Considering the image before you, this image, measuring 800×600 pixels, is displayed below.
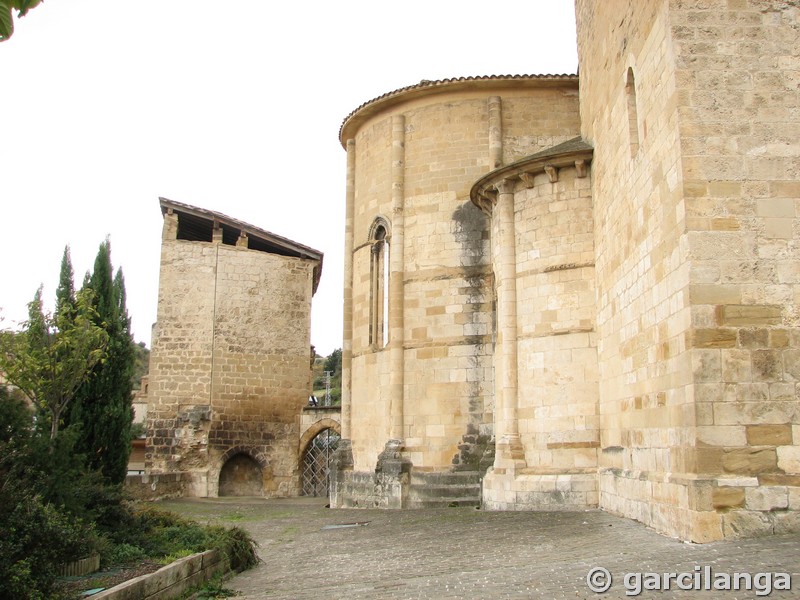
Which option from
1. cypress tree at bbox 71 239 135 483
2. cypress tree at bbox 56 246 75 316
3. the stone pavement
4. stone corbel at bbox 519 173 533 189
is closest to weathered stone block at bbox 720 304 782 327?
the stone pavement

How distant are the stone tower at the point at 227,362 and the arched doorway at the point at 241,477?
3cm

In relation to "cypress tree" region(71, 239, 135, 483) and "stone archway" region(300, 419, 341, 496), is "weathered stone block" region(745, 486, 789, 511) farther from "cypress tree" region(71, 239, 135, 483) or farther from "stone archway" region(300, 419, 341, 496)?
"stone archway" region(300, 419, 341, 496)

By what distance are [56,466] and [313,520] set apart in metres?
6.65

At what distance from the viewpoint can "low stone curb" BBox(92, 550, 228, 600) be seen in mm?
6254

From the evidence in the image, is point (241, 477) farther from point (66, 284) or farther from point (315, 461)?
point (66, 284)

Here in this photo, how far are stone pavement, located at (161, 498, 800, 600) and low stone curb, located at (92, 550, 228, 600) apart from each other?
284 millimetres

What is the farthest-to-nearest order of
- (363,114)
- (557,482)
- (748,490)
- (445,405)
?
1. (363,114)
2. (445,405)
3. (557,482)
4. (748,490)

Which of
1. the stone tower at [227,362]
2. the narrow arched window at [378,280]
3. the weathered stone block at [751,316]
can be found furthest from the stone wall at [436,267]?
the weathered stone block at [751,316]

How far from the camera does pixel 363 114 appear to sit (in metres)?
18.1

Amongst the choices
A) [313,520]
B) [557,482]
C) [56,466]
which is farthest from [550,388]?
[56,466]

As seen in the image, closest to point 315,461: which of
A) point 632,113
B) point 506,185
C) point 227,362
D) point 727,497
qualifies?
point 227,362

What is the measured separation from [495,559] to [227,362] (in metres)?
16.6

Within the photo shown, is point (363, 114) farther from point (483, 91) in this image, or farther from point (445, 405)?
point (445, 405)

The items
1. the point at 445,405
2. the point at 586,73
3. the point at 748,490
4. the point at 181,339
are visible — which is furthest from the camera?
the point at 181,339
